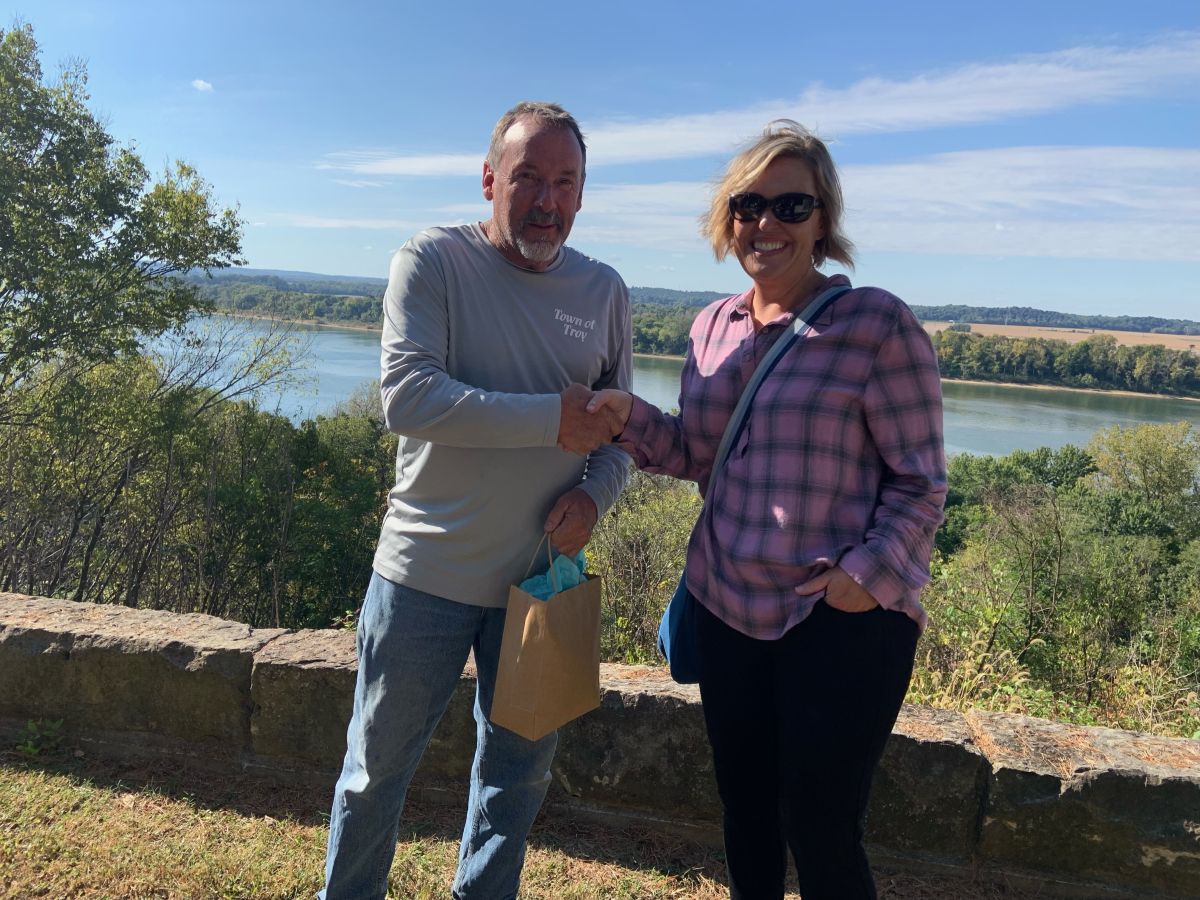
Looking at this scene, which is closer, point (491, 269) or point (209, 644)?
point (491, 269)

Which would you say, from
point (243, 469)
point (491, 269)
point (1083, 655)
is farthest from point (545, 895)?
point (243, 469)

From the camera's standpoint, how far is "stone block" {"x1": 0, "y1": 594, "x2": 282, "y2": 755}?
8.72 feet

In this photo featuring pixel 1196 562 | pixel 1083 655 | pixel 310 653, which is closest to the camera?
pixel 310 653

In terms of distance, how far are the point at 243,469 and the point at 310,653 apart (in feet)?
77.9

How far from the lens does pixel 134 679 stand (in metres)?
2.71

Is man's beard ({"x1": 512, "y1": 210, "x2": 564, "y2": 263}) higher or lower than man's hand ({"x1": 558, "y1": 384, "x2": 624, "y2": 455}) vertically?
higher

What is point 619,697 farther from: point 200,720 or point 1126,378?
point 1126,378

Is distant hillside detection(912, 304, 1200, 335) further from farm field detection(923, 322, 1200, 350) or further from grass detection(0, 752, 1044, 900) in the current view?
grass detection(0, 752, 1044, 900)

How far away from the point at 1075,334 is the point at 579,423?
75601 millimetres

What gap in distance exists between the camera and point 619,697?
246cm

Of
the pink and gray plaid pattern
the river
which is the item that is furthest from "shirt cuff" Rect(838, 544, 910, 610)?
the river

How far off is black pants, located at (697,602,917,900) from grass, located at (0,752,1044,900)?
0.76 metres

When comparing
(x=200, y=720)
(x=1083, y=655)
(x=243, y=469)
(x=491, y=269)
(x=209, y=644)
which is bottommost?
(x=243, y=469)

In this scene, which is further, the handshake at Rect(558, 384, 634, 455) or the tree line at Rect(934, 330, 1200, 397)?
the tree line at Rect(934, 330, 1200, 397)
